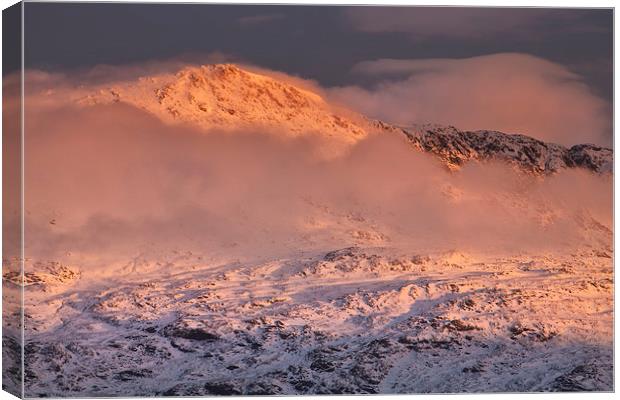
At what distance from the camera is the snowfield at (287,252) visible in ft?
39.9

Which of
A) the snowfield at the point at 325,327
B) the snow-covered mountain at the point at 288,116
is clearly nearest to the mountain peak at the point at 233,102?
the snow-covered mountain at the point at 288,116

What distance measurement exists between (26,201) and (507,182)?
13.5ft

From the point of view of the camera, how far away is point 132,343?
482 inches

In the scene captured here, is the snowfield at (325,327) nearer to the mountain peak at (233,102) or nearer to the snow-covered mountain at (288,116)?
the snow-covered mountain at (288,116)

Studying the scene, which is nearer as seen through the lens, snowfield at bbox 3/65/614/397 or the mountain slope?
snowfield at bbox 3/65/614/397

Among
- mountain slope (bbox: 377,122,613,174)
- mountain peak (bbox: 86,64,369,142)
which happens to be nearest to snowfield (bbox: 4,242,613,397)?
mountain slope (bbox: 377,122,613,174)

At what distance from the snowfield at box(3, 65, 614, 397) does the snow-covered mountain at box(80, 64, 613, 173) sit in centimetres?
2

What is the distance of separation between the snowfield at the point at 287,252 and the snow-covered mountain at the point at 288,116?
0.06ft

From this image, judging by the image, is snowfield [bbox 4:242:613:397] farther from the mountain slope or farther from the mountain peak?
the mountain peak

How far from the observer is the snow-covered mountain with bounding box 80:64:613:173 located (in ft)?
40.9

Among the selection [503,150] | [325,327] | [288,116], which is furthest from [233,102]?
[503,150]

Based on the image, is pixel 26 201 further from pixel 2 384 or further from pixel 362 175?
pixel 362 175

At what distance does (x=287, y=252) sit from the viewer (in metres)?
12.5

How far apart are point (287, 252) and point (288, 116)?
116cm
